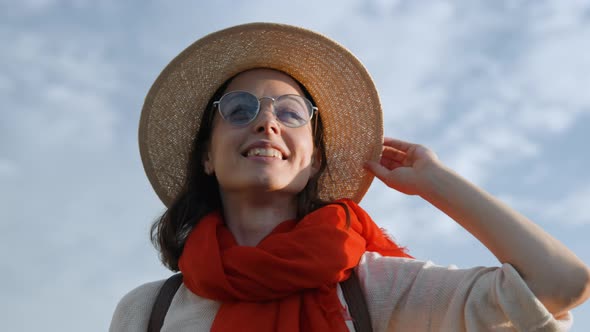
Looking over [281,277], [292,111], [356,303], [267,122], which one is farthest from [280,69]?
[356,303]

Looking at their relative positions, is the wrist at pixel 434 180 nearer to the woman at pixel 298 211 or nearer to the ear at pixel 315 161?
the woman at pixel 298 211

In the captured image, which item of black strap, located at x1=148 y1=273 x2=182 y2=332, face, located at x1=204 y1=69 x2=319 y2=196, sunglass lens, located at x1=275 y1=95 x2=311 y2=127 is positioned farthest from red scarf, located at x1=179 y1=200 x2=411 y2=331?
sunglass lens, located at x1=275 y1=95 x2=311 y2=127

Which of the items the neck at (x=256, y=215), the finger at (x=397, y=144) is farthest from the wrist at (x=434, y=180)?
the neck at (x=256, y=215)

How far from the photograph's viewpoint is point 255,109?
3.56 metres

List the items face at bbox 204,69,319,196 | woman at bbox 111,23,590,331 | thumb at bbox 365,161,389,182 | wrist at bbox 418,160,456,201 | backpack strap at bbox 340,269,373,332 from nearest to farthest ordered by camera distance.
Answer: woman at bbox 111,23,590,331, backpack strap at bbox 340,269,373,332, wrist at bbox 418,160,456,201, face at bbox 204,69,319,196, thumb at bbox 365,161,389,182

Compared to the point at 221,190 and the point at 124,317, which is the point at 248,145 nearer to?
the point at 221,190

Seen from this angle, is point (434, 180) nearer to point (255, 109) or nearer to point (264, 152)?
point (264, 152)

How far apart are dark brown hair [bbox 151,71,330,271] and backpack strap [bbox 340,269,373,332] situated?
50cm

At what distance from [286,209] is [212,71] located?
2.71ft

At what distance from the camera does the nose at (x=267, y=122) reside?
349 cm

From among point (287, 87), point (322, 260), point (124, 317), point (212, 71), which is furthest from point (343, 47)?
point (124, 317)

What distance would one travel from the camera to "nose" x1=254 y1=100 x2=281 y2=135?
349 centimetres

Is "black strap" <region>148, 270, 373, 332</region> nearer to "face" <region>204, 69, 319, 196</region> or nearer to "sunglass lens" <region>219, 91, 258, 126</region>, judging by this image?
"face" <region>204, 69, 319, 196</region>

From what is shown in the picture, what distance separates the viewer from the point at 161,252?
12.5ft
